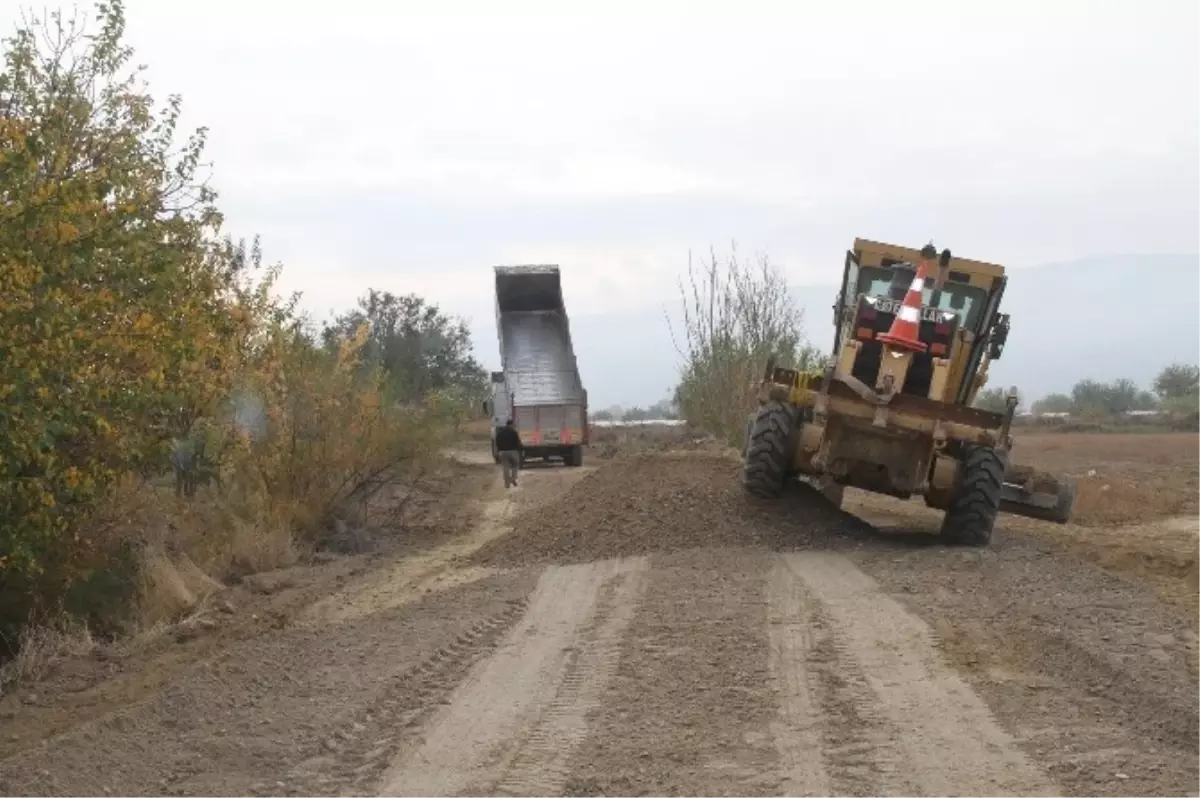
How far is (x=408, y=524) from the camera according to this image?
2427 cm

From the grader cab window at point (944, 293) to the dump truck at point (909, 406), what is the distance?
1cm

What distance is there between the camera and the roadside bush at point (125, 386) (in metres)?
10.1

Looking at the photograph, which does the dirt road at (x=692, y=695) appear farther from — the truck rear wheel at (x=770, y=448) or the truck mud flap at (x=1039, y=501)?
the truck mud flap at (x=1039, y=501)

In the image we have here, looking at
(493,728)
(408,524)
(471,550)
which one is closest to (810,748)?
(493,728)

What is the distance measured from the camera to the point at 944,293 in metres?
17.7

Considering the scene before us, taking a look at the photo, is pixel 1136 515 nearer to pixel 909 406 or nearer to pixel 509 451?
pixel 909 406

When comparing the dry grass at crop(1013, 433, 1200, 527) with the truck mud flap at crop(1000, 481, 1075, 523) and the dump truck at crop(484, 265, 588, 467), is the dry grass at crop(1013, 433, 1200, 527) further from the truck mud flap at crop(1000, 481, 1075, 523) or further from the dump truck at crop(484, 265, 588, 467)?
the dump truck at crop(484, 265, 588, 467)

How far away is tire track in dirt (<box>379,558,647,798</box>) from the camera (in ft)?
23.7

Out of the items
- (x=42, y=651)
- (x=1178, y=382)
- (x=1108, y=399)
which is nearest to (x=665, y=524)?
(x=42, y=651)

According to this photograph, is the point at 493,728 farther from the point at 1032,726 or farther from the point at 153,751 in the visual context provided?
the point at 1032,726

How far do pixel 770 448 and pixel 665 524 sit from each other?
1781 millimetres

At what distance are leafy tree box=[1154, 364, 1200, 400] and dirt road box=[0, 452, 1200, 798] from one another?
81392 millimetres

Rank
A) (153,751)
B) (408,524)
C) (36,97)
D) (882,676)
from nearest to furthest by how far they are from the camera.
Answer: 1. (153,751)
2. (882,676)
3. (36,97)
4. (408,524)

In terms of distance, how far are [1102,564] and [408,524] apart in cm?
1196
